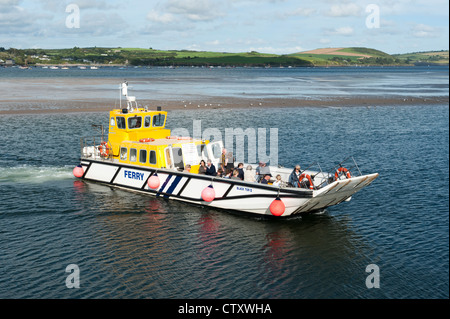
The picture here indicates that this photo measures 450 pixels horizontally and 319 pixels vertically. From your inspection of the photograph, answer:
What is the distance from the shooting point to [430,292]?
1460 cm

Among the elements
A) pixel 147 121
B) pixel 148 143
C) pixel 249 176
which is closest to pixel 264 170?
pixel 249 176

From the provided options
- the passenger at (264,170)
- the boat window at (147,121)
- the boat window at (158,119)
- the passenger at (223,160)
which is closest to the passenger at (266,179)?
the passenger at (264,170)

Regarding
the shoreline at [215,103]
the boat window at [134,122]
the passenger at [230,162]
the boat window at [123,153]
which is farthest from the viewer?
the shoreline at [215,103]

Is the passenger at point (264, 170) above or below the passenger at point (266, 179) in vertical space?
above

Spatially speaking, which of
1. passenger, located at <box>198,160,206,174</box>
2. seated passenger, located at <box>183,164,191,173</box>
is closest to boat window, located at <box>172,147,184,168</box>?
seated passenger, located at <box>183,164,191,173</box>

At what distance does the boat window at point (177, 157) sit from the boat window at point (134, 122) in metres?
3.48

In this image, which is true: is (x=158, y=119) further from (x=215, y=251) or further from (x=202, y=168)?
(x=215, y=251)

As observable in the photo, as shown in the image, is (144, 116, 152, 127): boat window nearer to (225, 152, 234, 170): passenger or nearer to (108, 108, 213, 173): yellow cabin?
(108, 108, 213, 173): yellow cabin

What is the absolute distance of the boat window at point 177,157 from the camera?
78.3ft

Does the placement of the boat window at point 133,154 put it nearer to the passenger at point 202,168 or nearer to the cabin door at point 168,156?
the cabin door at point 168,156

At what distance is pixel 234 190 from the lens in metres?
21.3

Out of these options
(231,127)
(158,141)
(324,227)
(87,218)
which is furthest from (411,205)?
(231,127)

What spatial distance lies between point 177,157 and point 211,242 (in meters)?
6.64

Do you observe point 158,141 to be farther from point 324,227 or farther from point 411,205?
point 411,205
